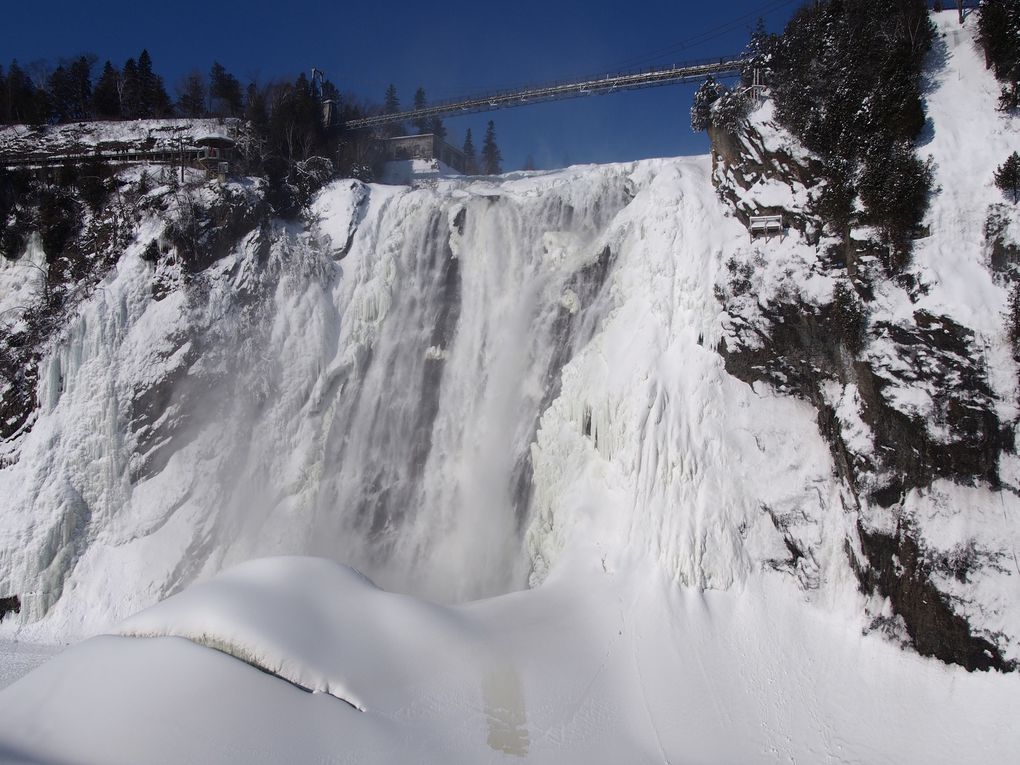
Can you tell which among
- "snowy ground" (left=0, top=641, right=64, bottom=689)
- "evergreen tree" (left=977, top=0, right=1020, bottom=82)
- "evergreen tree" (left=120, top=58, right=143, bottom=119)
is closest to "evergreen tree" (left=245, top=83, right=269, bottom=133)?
"evergreen tree" (left=120, top=58, right=143, bottom=119)

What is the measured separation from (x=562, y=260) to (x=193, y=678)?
1633 centimetres

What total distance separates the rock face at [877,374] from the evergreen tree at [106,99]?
41191mm

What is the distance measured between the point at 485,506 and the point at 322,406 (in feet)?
23.8

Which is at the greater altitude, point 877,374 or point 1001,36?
point 1001,36

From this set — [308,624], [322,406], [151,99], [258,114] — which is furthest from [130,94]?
[308,624]

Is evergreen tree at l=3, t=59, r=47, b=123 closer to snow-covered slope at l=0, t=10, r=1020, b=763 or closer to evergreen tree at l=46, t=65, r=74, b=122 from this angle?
evergreen tree at l=46, t=65, r=74, b=122

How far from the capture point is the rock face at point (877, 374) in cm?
1380

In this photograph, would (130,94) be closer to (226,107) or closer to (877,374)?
(226,107)

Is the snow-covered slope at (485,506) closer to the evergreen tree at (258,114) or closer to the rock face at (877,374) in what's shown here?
the rock face at (877,374)

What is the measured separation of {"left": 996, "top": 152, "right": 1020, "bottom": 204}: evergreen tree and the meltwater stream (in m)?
10.2

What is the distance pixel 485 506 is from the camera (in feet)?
66.8

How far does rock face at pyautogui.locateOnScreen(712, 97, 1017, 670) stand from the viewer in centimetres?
1380

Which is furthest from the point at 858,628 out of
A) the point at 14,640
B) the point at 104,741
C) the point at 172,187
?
the point at 172,187

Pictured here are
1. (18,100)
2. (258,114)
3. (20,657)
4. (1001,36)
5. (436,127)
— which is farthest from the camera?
(436,127)
